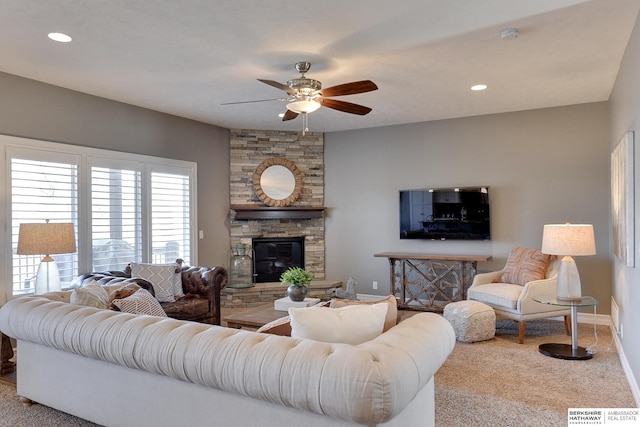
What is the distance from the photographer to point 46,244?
3.72 metres

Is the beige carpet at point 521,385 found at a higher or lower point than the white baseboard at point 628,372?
lower

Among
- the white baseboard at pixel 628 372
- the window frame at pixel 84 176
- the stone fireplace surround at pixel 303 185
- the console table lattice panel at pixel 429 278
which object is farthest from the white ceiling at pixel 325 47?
the white baseboard at pixel 628 372

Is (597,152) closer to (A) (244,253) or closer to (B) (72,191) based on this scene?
(A) (244,253)

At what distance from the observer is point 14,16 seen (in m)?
2.97

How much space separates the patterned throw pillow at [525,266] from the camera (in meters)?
4.84

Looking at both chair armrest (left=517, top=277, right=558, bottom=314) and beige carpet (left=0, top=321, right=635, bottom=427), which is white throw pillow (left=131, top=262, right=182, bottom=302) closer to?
beige carpet (left=0, top=321, right=635, bottom=427)

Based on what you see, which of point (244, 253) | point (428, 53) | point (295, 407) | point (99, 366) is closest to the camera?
point (295, 407)

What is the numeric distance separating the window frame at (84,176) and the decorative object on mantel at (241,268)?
0.66 meters

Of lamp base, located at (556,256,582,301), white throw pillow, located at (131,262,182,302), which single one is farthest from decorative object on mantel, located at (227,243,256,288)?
lamp base, located at (556,256,582,301)

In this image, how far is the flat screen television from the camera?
229 inches

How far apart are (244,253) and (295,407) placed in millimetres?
4979

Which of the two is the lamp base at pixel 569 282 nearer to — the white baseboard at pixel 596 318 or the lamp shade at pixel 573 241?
the lamp shade at pixel 573 241

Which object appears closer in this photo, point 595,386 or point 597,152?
point 595,386

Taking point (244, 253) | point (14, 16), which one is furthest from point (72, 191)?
point (244, 253)
